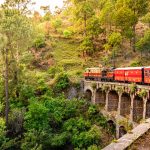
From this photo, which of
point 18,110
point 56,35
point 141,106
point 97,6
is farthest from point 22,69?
point 97,6

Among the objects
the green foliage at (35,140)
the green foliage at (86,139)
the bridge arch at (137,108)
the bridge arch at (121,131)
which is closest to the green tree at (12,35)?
the green foliage at (35,140)

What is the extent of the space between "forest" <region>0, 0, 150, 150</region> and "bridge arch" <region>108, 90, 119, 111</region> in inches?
64.9

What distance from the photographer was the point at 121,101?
1250 inches

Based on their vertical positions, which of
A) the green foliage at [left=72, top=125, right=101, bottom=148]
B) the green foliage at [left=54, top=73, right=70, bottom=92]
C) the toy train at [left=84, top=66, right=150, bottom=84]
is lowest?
the green foliage at [left=72, top=125, right=101, bottom=148]

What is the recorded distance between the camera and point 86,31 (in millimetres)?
53406

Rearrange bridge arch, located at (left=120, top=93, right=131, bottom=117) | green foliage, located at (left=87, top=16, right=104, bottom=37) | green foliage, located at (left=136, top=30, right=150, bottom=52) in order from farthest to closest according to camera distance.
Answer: green foliage, located at (left=87, top=16, right=104, bottom=37), green foliage, located at (left=136, top=30, right=150, bottom=52), bridge arch, located at (left=120, top=93, right=131, bottom=117)

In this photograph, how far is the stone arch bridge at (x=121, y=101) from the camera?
2606cm

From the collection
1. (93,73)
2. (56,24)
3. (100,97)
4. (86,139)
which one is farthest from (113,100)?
(56,24)

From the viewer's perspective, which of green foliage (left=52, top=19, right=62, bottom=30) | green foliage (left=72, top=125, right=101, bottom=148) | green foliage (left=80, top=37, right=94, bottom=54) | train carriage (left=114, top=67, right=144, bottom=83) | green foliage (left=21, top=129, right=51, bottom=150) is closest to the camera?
green foliage (left=21, top=129, right=51, bottom=150)

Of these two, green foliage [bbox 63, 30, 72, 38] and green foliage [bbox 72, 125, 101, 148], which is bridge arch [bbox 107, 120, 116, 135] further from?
green foliage [bbox 63, 30, 72, 38]

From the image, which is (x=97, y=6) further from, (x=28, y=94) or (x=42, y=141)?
(x=42, y=141)

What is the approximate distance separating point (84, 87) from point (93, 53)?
1321 centimetres

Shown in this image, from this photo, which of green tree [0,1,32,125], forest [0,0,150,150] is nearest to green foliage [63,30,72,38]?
forest [0,0,150,150]

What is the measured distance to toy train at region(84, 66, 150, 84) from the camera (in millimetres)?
28377
